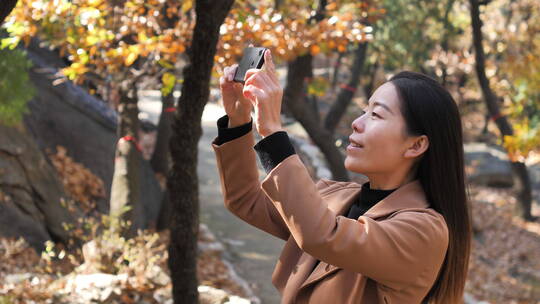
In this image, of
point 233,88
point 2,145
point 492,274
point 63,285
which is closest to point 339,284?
point 233,88

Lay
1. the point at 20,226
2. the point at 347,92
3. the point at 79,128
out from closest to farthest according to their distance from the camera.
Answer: the point at 20,226, the point at 79,128, the point at 347,92

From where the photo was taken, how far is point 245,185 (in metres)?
2.39

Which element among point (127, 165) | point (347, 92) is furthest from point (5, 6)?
point (347, 92)

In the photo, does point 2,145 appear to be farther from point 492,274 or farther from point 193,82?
point 492,274

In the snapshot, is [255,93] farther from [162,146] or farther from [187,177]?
[162,146]

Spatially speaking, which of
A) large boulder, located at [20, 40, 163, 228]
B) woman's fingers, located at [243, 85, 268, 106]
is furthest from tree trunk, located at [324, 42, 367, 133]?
woman's fingers, located at [243, 85, 268, 106]

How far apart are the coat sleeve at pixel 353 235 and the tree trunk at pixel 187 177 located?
2.79m

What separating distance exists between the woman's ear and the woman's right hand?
565mm

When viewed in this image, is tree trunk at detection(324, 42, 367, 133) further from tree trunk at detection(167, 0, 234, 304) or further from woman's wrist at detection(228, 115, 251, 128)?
woman's wrist at detection(228, 115, 251, 128)

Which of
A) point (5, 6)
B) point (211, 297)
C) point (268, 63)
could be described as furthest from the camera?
point (211, 297)

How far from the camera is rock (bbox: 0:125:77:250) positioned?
7.52 m

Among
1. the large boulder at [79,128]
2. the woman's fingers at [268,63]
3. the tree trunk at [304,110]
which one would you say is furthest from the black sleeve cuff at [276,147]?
the tree trunk at [304,110]

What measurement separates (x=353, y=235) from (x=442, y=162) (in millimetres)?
432

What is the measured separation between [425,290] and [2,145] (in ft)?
22.4
